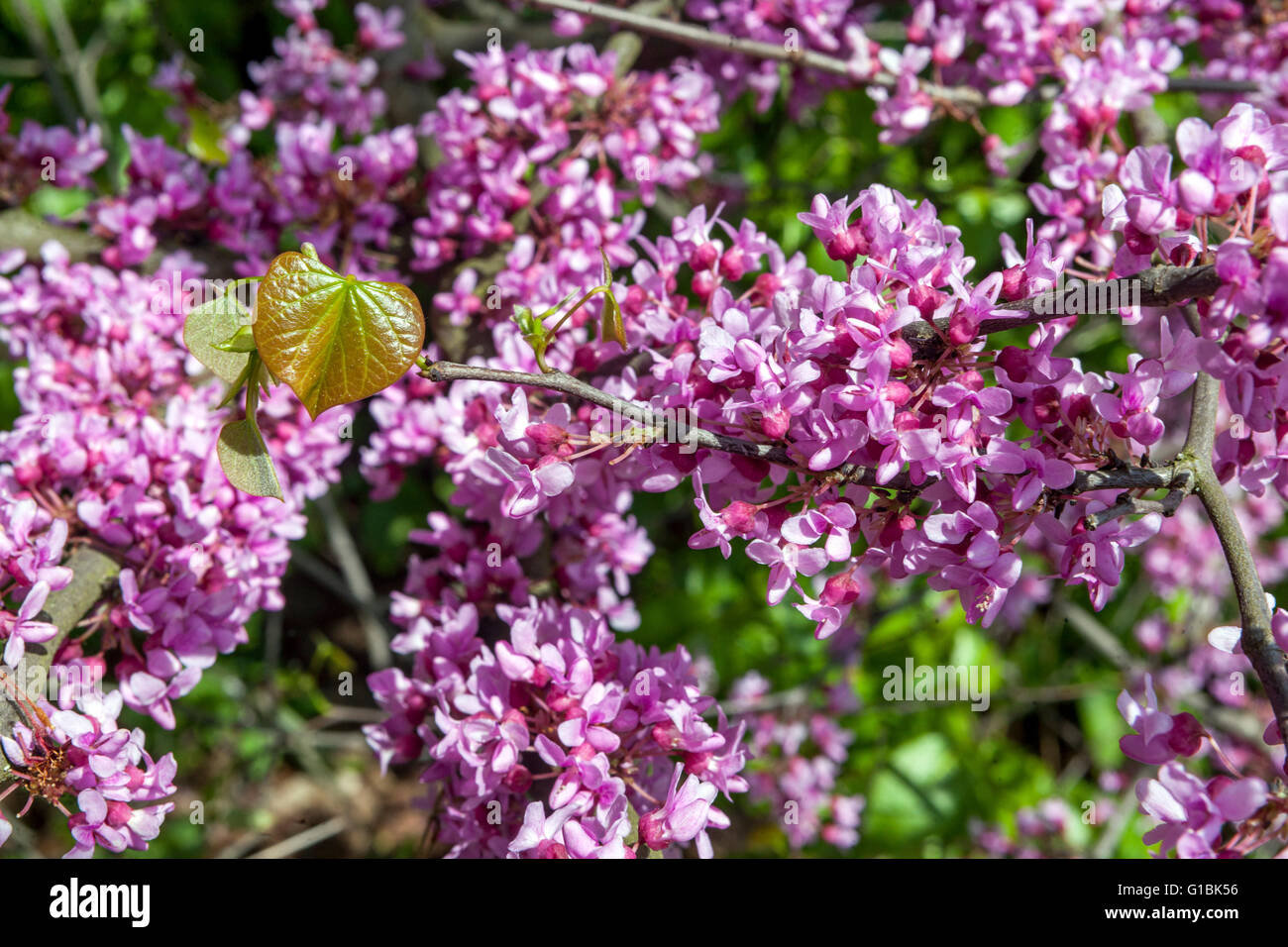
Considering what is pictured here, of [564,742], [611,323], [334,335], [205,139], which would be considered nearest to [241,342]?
[334,335]

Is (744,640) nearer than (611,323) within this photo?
No

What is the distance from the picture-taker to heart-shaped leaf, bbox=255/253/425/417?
1061 mm

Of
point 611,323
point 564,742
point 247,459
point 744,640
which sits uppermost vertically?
point 611,323

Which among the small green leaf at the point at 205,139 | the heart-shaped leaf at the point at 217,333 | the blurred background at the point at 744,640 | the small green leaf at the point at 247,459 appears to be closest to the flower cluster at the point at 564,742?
the small green leaf at the point at 247,459

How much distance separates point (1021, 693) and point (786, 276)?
218cm

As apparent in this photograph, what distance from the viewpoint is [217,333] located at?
1.23m

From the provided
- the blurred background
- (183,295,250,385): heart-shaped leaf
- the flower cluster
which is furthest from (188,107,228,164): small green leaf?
the flower cluster

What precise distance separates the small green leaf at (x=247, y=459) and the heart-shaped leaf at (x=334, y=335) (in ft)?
0.37

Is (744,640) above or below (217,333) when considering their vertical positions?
below

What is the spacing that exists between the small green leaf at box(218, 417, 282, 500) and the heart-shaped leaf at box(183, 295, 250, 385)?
0.10 metres

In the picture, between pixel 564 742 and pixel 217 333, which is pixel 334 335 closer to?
pixel 217 333

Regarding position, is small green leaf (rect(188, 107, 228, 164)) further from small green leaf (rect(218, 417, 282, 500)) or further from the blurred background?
small green leaf (rect(218, 417, 282, 500))

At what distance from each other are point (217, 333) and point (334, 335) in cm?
27
